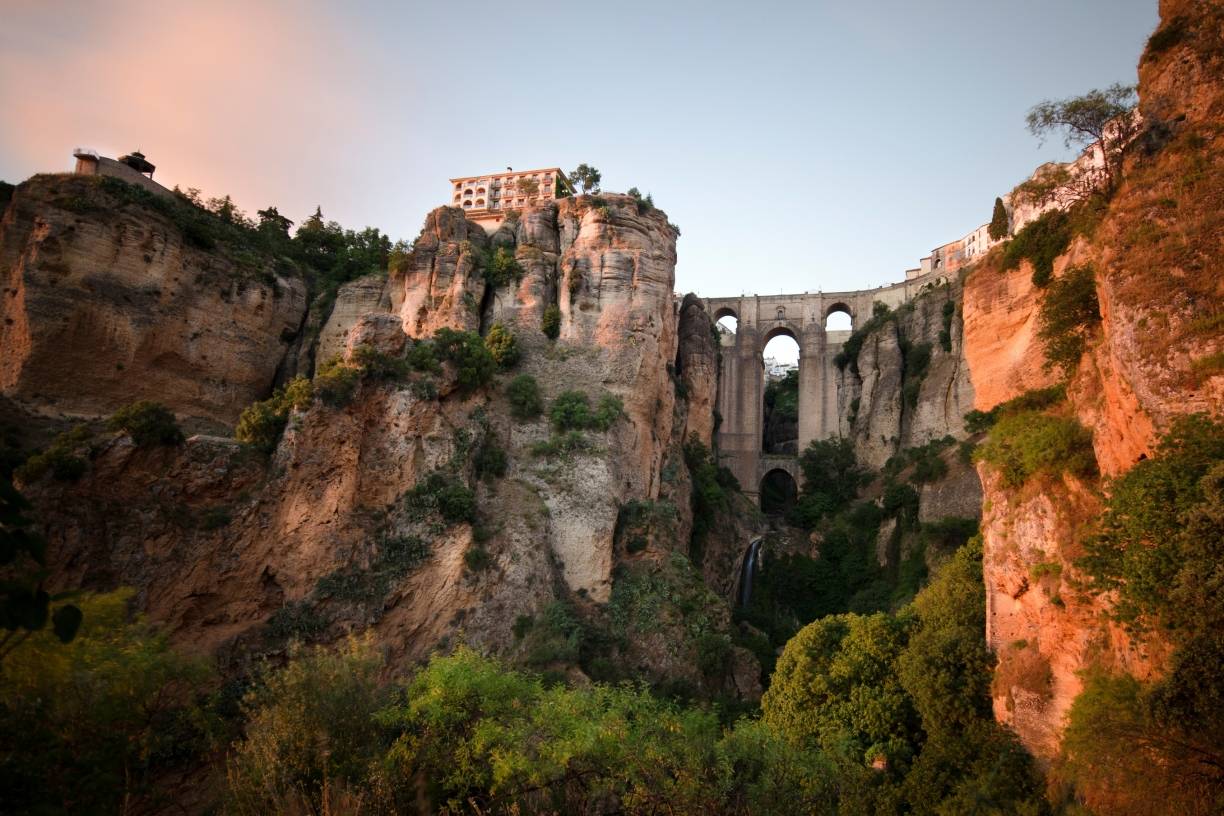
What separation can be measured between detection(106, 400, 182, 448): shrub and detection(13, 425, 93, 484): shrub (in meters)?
0.98

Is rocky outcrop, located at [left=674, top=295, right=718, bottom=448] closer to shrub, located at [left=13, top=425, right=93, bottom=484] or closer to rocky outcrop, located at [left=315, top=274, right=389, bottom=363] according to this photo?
rocky outcrop, located at [left=315, top=274, right=389, bottom=363]

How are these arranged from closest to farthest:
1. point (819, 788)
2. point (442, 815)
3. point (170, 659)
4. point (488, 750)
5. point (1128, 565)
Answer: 1. point (1128, 565)
2. point (442, 815)
3. point (488, 750)
4. point (819, 788)
5. point (170, 659)

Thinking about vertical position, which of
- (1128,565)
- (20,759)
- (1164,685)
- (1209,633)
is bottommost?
(20,759)

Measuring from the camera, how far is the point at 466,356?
28719mm

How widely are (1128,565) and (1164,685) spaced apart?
1723 mm

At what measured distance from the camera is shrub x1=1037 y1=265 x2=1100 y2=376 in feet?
46.8

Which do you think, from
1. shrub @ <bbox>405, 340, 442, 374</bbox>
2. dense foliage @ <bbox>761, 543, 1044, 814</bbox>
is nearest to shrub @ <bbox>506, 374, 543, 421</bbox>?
shrub @ <bbox>405, 340, 442, 374</bbox>

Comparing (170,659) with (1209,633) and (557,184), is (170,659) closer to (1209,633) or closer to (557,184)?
(1209,633)

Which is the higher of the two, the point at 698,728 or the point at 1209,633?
the point at 1209,633

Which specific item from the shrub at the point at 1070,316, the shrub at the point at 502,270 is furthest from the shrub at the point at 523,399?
the shrub at the point at 1070,316

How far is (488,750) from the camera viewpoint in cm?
1381

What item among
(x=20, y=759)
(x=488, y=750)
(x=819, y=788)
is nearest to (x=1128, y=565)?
(x=819, y=788)

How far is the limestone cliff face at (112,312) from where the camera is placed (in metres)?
25.1

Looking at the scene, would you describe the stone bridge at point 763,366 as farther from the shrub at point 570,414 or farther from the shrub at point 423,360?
the shrub at point 423,360
